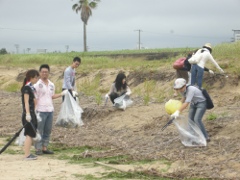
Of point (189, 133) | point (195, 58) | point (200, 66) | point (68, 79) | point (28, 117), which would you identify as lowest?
point (189, 133)

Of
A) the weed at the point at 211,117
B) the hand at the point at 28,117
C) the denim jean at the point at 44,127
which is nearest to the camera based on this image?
the hand at the point at 28,117

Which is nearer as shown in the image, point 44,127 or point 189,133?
point 189,133

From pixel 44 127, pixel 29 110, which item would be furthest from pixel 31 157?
pixel 29 110

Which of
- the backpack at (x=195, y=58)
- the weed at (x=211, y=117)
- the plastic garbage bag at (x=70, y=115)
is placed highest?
the backpack at (x=195, y=58)

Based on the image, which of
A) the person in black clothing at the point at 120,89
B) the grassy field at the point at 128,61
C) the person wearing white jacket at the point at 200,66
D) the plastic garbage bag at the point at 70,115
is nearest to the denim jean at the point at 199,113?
the plastic garbage bag at the point at 70,115

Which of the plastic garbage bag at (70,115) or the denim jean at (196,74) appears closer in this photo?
the plastic garbage bag at (70,115)

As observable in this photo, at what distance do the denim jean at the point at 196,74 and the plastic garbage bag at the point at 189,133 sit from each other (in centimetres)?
399

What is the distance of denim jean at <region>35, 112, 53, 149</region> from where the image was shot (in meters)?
9.31

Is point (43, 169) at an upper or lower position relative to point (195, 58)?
lower

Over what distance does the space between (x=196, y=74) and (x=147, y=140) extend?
142 inches

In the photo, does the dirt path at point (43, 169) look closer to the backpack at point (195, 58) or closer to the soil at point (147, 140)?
the soil at point (147, 140)

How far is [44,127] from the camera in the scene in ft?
31.0

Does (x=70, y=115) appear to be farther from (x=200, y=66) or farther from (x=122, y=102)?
(x=200, y=66)

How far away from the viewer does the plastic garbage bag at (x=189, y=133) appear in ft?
29.1
